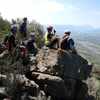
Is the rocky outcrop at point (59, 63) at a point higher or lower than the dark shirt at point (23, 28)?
lower

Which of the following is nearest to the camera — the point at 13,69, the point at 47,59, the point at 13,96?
the point at 13,96

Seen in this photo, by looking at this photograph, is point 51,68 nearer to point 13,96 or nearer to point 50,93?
point 50,93

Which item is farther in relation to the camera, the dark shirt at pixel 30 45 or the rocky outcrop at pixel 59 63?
the dark shirt at pixel 30 45

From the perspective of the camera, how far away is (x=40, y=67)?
2086 cm

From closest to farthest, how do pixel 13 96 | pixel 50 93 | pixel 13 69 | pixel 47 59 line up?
pixel 13 96 → pixel 13 69 → pixel 50 93 → pixel 47 59

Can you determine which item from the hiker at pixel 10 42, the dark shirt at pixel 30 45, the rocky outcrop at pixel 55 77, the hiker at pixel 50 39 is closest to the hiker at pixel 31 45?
the dark shirt at pixel 30 45

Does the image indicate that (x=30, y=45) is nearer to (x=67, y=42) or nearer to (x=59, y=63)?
(x=59, y=63)

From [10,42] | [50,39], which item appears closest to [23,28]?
[50,39]

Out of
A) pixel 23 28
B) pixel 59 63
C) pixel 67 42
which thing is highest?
pixel 23 28

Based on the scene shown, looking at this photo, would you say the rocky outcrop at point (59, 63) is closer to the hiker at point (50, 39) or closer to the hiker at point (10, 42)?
the hiker at point (50, 39)

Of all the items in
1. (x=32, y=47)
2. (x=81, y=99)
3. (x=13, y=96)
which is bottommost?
(x=81, y=99)

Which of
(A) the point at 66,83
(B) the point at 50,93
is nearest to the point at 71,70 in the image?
(A) the point at 66,83

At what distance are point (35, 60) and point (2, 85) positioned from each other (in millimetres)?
4185

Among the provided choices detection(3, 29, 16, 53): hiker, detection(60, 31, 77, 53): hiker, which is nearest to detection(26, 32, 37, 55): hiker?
detection(60, 31, 77, 53): hiker
